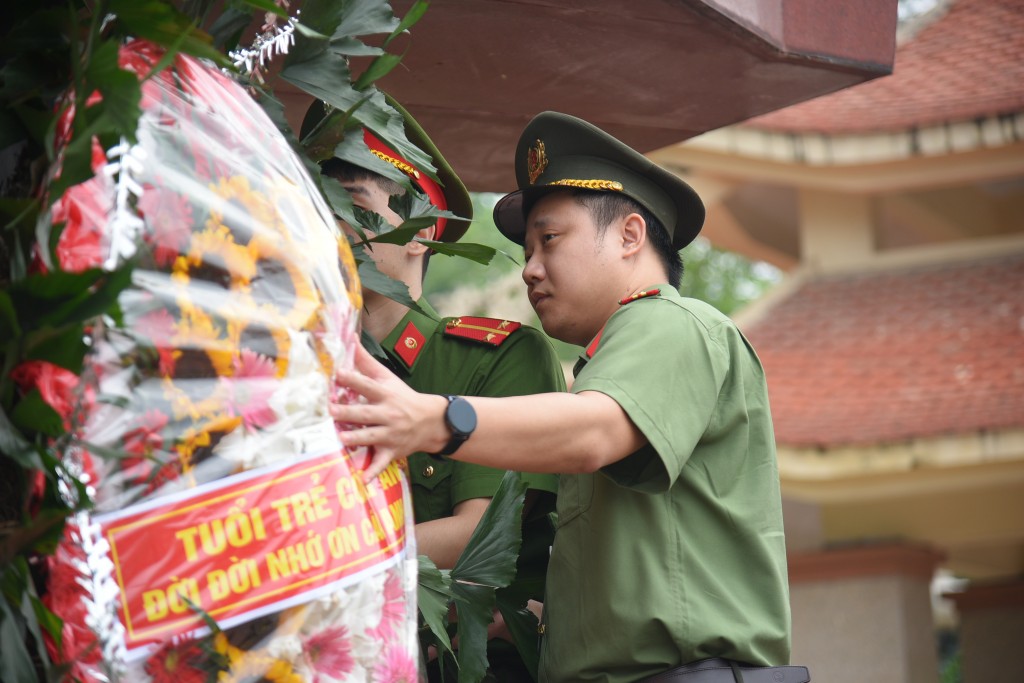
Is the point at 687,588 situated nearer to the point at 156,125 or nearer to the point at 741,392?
the point at 741,392

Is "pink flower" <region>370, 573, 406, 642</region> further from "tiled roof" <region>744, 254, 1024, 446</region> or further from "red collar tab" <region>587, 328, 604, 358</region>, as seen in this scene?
"tiled roof" <region>744, 254, 1024, 446</region>

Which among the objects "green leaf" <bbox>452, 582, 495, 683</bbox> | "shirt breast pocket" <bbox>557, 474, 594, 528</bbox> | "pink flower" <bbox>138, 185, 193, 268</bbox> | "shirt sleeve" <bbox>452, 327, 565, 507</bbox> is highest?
"pink flower" <bbox>138, 185, 193, 268</bbox>

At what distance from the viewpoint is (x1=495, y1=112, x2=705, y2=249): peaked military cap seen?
2.10 meters

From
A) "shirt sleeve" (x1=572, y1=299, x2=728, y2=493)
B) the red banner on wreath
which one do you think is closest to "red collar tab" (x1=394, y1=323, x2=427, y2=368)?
"shirt sleeve" (x1=572, y1=299, x2=728, y2=493)

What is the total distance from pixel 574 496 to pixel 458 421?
500 millimetres

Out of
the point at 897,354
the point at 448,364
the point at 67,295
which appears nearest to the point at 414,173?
the point at 448,364

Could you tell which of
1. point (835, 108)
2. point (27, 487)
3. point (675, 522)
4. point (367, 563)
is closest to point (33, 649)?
point (27, 487)

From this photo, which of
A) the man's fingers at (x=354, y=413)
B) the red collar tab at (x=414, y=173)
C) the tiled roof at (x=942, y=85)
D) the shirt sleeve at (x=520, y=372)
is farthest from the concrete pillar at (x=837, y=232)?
the man's fingers at (x=354, y=413)

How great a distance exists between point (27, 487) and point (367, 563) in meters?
0.33

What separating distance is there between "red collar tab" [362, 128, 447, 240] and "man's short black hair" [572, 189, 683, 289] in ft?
0.81

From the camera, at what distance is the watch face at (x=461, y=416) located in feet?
4.84

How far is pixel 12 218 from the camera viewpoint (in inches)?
→ 50.6

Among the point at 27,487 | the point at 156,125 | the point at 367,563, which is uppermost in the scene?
the point at 156,125

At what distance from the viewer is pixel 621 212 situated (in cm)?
210
